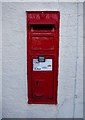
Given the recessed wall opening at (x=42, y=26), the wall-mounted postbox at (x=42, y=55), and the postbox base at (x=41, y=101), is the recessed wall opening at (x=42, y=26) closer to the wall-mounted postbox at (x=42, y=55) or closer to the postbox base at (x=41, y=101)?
the wall-mounted postbox at (x=42, y=55)

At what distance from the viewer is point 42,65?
4.72 m

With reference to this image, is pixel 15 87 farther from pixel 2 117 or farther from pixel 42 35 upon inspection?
pixel 42 35

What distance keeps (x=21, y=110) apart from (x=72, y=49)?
1427 millimetres

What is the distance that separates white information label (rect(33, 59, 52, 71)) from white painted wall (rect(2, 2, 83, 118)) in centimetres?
18

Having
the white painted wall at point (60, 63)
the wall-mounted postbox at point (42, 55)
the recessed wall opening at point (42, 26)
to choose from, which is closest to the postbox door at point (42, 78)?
the wall-mounted postbox at point (42, 55)

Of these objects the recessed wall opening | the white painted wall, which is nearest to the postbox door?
the white painted wall

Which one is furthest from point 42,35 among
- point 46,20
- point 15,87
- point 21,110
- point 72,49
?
point 21,110

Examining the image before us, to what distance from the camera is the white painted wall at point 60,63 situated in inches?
184

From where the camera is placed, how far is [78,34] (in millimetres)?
4707

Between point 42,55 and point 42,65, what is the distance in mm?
177

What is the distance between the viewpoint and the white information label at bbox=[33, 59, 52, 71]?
4.71 m

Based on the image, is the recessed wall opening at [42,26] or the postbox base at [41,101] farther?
the postbox base at [41,101]

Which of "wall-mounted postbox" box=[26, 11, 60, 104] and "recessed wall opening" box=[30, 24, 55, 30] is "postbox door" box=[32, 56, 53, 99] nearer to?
"wall-mounted postbox" box=[26, 11, 60, 104]

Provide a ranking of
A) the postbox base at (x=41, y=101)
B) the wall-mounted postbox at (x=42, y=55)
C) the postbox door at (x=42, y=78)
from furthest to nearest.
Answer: the postbox base at (x=41, y=101) < the postbox door at (x=42, y=78) < the wall-mounted postbox at (x=42, y=55)
